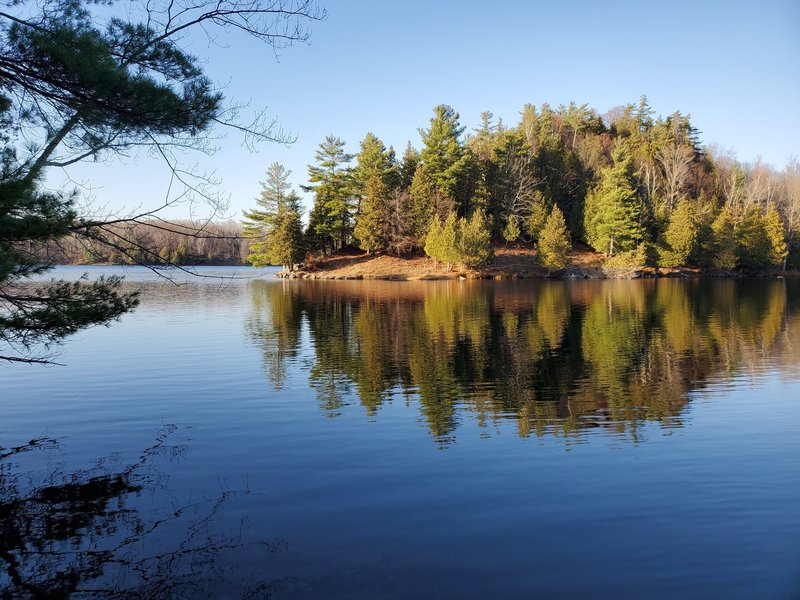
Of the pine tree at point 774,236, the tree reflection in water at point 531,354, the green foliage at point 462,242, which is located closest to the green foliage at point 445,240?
the green foliage at point 462,242

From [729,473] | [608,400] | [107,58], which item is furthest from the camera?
[608,400]

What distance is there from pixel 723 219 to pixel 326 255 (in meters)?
45.1

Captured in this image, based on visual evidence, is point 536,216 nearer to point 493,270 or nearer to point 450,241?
point 493,270

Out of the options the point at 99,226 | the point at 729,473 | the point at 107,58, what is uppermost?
the point at 107,58

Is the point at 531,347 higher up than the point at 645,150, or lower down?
lower down

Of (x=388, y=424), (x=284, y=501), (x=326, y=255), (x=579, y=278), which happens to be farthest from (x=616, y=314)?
(x=326, y=255)

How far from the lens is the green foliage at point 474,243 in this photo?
54656mm

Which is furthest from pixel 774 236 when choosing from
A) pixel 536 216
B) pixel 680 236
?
pixel 536 216

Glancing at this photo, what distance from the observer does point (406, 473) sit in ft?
25.2

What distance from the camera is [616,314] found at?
2670 centimetres

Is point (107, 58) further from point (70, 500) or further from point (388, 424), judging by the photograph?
point (388, 424)

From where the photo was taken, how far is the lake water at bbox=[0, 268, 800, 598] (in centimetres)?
524

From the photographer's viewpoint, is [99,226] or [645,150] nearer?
[99,226]

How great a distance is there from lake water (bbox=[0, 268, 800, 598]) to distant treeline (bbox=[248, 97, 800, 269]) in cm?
4227
